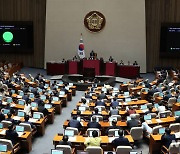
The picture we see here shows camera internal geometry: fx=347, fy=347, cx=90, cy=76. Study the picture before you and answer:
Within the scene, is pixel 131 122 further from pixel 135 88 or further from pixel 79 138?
pixel 135 88

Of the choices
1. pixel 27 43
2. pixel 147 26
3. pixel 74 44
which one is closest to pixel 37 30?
pixel 27 43

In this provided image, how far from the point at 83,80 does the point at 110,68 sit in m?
2.91

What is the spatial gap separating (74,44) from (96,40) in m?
1.79

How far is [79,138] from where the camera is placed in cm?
1166

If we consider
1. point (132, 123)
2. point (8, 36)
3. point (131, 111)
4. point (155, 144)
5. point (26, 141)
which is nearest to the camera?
point (155, 144)

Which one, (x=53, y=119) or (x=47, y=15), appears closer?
(x=53, y=119)

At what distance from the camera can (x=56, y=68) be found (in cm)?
2653

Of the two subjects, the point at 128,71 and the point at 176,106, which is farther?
the point at 128,71

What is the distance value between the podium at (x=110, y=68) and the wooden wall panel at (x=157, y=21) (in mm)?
4037

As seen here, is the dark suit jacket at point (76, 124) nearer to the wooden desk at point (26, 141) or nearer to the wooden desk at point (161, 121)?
the wooden desk at point (26, 141)

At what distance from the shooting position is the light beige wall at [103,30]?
26.7 meters

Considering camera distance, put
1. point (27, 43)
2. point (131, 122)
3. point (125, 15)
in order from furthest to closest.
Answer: point (27, 43) → point (125, 15) → point (131, 122)

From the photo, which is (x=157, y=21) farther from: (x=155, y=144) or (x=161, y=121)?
(x=155, y=144)

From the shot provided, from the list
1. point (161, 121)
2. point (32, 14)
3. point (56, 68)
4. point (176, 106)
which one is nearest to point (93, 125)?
point (161, 121)
